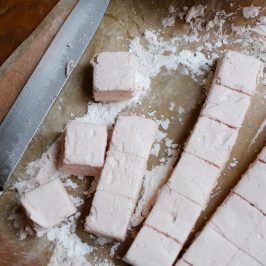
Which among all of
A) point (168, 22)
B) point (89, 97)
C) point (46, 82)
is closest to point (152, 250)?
point (89, 97)

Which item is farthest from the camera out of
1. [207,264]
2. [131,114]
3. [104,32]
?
[104,32]

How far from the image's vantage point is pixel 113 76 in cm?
328

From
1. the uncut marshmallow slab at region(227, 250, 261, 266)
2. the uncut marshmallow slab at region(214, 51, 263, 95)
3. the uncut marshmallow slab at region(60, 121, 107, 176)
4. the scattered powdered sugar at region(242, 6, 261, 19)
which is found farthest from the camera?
the scattered powdered sugar at region(242, 6, 261, 19)

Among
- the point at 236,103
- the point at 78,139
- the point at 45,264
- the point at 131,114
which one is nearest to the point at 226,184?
the point at 236,103

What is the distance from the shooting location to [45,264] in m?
3.02

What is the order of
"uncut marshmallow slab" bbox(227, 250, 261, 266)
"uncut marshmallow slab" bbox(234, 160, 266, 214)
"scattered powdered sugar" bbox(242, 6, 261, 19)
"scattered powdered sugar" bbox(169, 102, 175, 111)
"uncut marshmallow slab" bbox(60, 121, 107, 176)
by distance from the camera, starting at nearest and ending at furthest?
"uncut marshmallow slab" bbox(227, 250, 261, 266) → "uncut marshmallow slab" bbox(234, 160, 266, 214) → "uncut marshmallow slab" bbox(60, 121, 107, 176) → "scattered powdered sugar" bbox(169, 102, 175, 111) → "scattered powdered sugar" bbox(242, 6, 261, 19)

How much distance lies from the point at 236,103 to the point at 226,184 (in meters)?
0.52

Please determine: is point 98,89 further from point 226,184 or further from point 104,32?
point 226,184

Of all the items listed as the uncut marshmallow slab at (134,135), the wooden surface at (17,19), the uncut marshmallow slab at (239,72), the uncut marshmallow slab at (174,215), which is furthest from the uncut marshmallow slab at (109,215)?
the wooden surface at (17,19)

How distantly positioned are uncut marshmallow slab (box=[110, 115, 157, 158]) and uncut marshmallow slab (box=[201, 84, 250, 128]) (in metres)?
0.37

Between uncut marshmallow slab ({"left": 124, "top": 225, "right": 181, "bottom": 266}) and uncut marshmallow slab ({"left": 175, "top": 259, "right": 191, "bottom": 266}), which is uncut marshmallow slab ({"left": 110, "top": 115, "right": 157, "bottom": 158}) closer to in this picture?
uncut marshmallow slab ({"left": 124, "top": 225, "right": 181, "bottom": 266})

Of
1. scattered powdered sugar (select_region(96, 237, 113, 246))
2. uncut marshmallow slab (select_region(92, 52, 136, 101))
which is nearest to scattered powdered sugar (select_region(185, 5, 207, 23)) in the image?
uncut marshmallow slab (select_region(92, 52, 136, 101))

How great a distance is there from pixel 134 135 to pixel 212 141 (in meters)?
0.49

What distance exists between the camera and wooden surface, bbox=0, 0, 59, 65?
3283 millimetres
